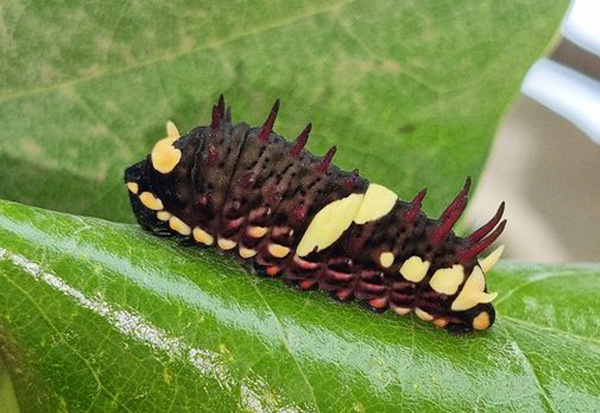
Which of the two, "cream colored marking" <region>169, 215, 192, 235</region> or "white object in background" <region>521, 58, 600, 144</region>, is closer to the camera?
"cream colored marking" <region>169, 215, 192, 235</region>

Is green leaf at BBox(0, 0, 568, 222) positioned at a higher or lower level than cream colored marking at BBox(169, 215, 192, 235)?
higher

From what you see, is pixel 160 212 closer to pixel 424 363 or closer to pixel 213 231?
pixel 213 231

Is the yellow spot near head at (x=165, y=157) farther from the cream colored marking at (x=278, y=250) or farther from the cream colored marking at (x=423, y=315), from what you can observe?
the cream colored marking at (x=423, y=315)

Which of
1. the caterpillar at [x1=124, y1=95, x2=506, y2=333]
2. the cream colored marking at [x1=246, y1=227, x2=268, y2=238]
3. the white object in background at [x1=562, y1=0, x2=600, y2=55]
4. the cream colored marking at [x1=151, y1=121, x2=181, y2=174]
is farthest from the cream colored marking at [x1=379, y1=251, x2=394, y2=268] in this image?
the white object in background at [x1=562, y1=0, x2=600, y2=55]

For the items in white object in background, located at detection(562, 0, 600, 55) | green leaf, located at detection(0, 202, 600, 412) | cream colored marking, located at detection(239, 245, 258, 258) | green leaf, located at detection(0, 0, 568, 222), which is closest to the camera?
green leaf, located at detection(0, 202, 600, 412)

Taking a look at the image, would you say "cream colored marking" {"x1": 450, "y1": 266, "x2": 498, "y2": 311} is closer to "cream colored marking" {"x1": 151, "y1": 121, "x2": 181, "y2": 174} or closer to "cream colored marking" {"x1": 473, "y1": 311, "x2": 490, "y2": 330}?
"cream colored marking" {"x1": 473, "y1": 311, "x2": 490, "y2": 330}

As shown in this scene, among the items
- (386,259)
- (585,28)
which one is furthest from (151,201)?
(585,28)

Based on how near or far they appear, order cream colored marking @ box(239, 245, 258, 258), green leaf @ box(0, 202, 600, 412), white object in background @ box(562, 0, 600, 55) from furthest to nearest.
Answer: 1. white object in background @ box(562, 0, 600, 55)
2. cream colored marking @ box(239, 245, 258, 258)
3. green leaf @ box(0, 202, 600, 412)
